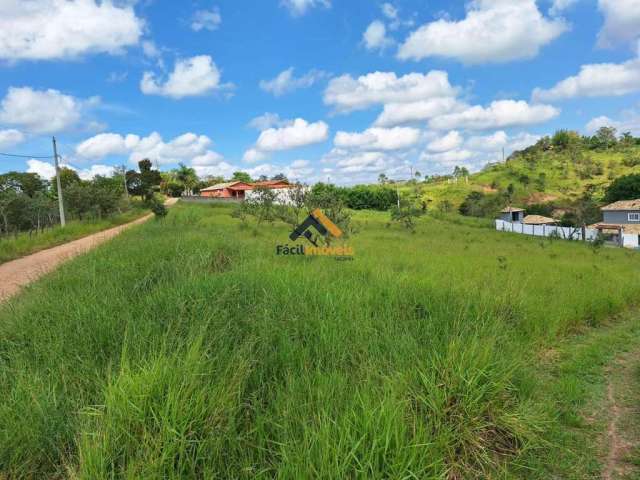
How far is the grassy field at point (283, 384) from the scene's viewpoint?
6.91ft

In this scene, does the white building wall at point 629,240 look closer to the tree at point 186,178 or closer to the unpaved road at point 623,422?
the unpaved road at point 623,422

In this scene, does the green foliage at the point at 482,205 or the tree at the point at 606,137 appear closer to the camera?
the green foliage at the point at 482,205

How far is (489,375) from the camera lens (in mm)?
2791

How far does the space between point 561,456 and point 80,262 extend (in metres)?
7.84

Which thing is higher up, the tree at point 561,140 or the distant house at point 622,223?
the tree at point 561,140

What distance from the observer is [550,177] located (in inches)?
2287

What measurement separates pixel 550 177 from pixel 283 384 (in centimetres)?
6885

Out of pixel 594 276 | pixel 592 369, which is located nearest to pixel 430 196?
pixel 594 276

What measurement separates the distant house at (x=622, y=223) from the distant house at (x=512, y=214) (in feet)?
27.7

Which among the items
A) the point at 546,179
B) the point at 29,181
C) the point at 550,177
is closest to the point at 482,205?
the point at 546,179

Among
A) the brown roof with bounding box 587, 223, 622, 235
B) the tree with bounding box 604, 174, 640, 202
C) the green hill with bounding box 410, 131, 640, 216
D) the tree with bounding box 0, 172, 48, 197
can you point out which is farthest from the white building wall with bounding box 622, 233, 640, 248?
the tree with bounding box 0, 172, 48, 197

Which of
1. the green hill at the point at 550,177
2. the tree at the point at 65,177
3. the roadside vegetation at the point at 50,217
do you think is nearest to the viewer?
the roadside vegetation at the point at 50,217

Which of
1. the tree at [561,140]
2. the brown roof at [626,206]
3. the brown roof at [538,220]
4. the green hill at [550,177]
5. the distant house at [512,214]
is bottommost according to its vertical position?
the brown roof at [538,220]

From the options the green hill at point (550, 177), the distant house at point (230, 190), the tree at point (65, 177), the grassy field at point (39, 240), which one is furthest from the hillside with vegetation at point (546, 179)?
the tree at point (65, 177)
